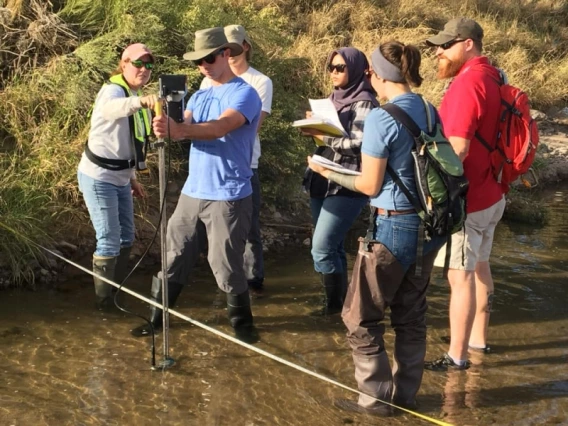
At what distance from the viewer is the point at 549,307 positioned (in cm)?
596

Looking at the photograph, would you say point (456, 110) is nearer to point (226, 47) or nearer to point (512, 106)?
point (512, 106)

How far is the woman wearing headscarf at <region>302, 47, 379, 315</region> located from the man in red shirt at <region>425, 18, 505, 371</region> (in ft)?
2.40

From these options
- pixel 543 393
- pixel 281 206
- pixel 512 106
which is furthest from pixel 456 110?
pixel 281 206

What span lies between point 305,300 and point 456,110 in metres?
2.33

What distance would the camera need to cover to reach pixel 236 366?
15.1 feet

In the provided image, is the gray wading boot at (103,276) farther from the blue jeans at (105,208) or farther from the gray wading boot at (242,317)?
the gray wading boot at (242,317)

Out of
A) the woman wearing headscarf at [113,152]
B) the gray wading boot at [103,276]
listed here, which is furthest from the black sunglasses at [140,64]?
the gray wading boot at [103,276]

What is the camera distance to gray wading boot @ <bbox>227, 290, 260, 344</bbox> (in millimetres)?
4855

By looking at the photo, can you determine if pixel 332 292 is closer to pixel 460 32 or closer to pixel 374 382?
pixel 374 382

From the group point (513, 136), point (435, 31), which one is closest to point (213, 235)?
point (513, 136)

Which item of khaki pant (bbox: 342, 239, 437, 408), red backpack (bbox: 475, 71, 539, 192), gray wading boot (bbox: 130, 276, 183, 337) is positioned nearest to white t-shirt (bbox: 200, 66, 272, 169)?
gray wading boot (bbox: 130, 276, 183, 337)

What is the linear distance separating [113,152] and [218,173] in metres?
0.94

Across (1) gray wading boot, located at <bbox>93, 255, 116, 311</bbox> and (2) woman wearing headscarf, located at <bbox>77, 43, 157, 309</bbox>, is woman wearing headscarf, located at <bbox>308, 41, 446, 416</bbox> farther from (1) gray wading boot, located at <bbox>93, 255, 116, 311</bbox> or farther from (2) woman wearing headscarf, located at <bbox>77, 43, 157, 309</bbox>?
(1) gray wading boot, located at <bbox>93, 255, 116, 311</bbox>

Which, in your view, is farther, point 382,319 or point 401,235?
point 382,319
